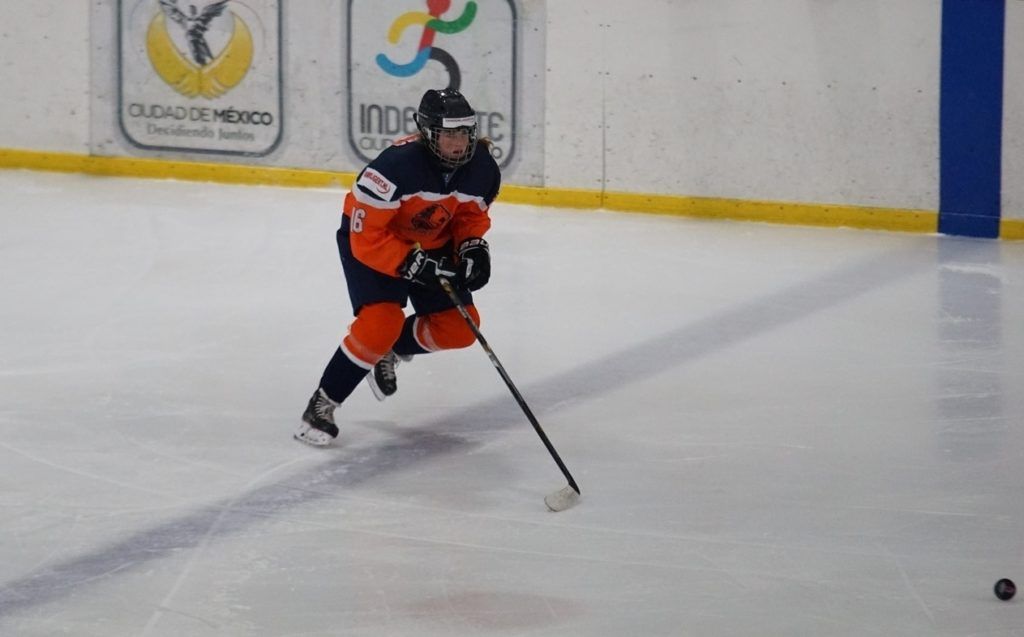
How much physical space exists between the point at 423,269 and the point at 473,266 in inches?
6.3

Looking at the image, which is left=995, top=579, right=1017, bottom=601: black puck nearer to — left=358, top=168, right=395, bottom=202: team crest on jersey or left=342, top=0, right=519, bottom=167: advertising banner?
left=358, top=168, right=395, bottom=202: team crest on jersey

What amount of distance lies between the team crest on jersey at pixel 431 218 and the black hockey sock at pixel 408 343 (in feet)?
1.21

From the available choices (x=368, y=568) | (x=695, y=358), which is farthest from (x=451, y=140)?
(x=695, y=358)

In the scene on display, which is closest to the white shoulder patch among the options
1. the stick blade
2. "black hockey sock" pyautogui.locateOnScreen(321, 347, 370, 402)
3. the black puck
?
"black hockey sock" pyautogui.locateOnScreen(321, 347, 370, 402)

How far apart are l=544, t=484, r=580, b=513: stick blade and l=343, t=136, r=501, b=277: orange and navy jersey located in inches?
28.0

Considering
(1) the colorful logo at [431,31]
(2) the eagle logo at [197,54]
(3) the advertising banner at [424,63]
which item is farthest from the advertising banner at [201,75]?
(1) the colorful logo at [431,31]

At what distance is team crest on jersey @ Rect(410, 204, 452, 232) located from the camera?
4.21 metres

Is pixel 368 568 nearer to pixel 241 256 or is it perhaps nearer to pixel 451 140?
pixel 451 140

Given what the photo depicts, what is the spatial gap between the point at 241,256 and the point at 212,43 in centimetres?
189

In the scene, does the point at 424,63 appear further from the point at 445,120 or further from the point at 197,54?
the point at 445,120

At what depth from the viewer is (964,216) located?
23.5 feet

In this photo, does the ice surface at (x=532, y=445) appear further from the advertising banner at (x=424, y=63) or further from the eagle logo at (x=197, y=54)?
the eagle logo at (x=197, y=54)

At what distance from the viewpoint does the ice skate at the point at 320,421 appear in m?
4.30

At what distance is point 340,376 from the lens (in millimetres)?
4277
